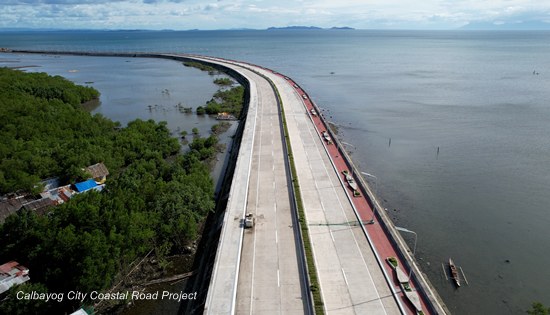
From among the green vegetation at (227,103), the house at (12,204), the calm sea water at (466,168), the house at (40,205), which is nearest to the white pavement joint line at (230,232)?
the calm sea water at (466,168)

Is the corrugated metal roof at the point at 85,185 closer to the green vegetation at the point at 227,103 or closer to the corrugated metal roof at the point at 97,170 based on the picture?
the corrugated metal roof at the point at 97,170

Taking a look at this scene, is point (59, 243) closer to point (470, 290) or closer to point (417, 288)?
point (417, 288)

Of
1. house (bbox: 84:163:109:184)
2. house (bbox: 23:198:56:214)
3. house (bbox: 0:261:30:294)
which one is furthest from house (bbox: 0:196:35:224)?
house (bbox: 0:261:30:294)

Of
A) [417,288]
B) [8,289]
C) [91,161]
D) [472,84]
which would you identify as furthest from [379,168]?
[472,84]

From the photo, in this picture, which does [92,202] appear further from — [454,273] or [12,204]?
[454,273]

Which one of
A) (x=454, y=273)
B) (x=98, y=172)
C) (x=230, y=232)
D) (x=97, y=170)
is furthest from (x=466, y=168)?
(x=97, y=170)
